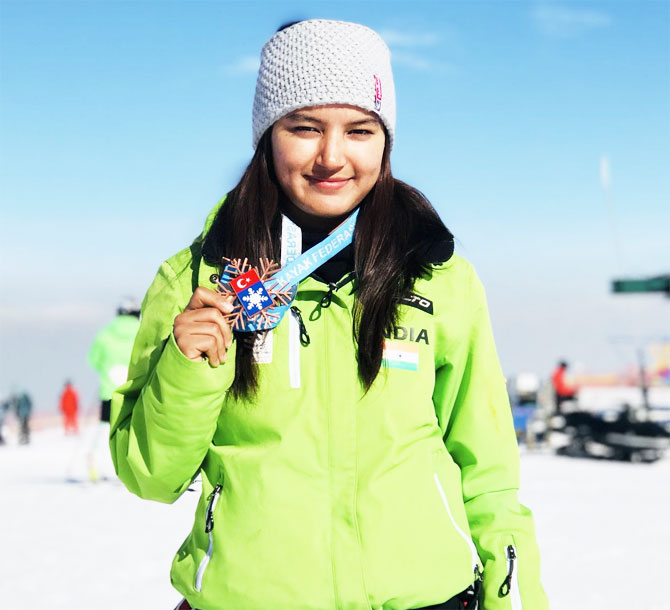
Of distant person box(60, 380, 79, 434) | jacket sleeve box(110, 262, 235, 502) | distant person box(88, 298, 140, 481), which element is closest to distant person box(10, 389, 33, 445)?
distant person box(60, 380, 79, 434)

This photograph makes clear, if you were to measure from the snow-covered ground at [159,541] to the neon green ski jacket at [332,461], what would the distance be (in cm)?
391

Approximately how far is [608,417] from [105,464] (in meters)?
8.27

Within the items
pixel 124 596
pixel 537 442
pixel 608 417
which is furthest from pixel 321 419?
pixel 537 442

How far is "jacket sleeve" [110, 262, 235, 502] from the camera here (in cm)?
201

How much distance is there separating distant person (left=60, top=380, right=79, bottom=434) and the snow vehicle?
39.5 ft

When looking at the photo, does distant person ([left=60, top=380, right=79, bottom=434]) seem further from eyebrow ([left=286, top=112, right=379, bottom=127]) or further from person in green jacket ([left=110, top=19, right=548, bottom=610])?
→ eyebrow ([left=286, top=112, right=379, bottom=127])

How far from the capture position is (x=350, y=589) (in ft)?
6.48

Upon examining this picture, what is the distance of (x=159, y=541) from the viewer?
7.88 metres

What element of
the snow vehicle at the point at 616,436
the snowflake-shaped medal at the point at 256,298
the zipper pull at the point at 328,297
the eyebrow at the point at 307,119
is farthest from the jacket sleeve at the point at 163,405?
the snow vehicle at the point at 616,436

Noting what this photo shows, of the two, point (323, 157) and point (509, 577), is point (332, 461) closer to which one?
point (509, 577)

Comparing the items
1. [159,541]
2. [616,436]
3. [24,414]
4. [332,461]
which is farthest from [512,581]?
[24,414]

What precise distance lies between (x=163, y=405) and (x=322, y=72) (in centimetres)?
91

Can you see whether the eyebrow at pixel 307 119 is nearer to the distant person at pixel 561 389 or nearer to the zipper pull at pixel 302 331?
the zipper pull at pixel 302 331

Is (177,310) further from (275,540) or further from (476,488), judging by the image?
(476,488)
